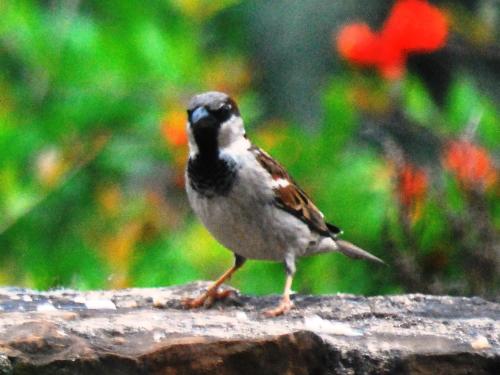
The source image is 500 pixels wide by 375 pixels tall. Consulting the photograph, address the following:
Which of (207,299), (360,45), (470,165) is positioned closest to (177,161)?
(360,45)

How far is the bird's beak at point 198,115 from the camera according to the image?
14.2ft

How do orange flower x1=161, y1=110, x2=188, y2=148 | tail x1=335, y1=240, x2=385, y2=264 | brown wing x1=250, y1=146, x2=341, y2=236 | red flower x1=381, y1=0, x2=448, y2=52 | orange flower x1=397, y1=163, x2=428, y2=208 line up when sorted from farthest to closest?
1. red flower x1=381, y1=0, x2=448, y2=52
2. orange flower x1=161, y1=110, x2=188, y2=148
3. orange flower x1=397, y1=163, x2=428, y2=208
4. tail x1=335, y1=240, x2=385, y2=264
5. brown wing x1=250, y1=146, x2=341, y2=236

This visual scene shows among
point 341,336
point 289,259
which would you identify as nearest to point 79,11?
point 289,259

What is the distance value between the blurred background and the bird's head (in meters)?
0.83

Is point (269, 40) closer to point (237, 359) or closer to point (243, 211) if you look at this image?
point (243, 211)

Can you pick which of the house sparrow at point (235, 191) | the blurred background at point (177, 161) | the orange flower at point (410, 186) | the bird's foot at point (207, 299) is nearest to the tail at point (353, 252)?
the blurred background at point (177, 161)

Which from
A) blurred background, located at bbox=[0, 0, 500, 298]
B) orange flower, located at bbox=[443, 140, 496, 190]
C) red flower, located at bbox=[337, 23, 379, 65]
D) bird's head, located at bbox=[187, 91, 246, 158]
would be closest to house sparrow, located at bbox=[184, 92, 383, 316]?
bird's head, located at bbox=[187, 91, 246, 158]

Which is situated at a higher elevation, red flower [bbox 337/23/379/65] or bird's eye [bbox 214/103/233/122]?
red flower [bbox 337/23/379/65]

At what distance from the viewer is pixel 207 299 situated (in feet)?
14.1

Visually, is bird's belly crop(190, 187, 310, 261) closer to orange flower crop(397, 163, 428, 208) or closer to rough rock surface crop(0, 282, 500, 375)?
rough rock surface crop(0, 282, 500, 375)

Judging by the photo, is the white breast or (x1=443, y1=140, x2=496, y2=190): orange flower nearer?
the white breast

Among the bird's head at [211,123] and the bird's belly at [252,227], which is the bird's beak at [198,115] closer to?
the bird's head at [211,123]

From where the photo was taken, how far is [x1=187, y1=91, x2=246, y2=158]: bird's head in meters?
4.34

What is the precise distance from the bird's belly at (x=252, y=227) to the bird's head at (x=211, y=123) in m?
0.16
